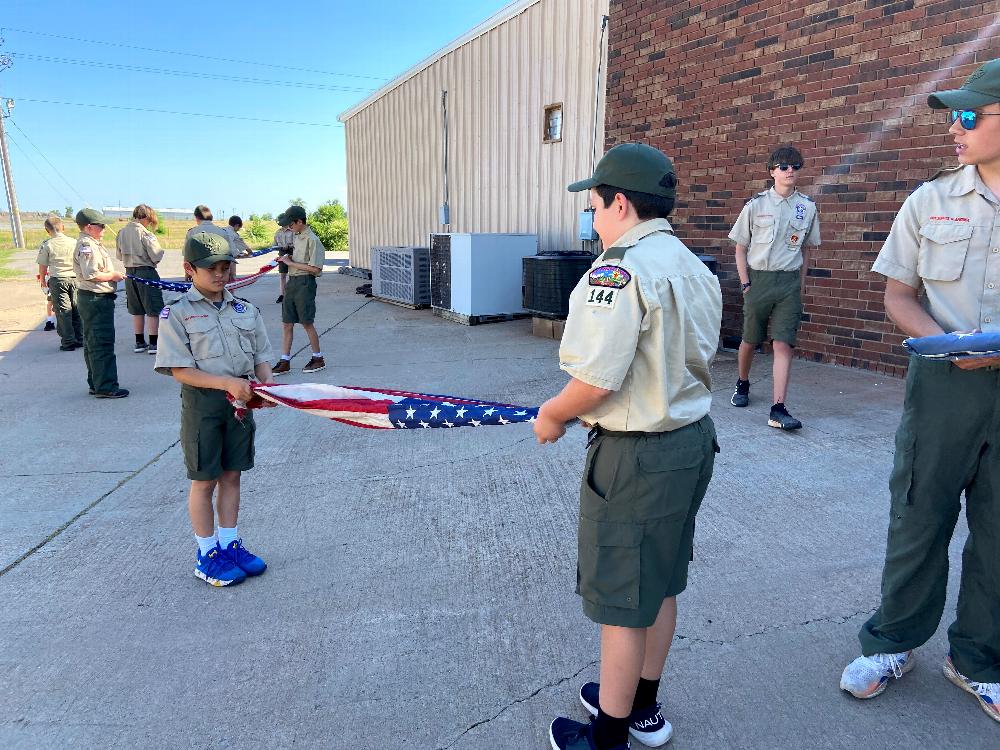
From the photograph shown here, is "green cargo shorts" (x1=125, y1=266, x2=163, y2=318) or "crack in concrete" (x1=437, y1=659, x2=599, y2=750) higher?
"green cargo shorts" (x1=125, y1=266, x2=163, y2=318)

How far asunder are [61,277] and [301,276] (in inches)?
159

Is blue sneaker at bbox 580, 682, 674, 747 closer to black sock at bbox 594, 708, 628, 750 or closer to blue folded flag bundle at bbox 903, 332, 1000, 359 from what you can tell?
black sock at bbox 594, 708, 628, 750

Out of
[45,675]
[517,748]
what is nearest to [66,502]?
[45,675]

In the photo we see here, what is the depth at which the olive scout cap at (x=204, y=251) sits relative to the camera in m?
2.94

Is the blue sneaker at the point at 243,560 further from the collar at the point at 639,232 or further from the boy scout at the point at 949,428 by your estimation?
the boy scout at the point at 949,428

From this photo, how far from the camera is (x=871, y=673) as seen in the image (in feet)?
7.50

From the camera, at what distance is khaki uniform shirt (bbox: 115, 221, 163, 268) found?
26.3 feet

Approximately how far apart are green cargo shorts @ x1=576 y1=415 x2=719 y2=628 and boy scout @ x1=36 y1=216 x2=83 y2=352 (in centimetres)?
917

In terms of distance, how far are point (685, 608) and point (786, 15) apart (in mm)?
6378

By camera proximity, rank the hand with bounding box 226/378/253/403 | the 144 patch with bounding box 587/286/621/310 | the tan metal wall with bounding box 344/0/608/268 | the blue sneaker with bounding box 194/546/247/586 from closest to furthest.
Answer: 1. the 144 patch with bounding box 587/286/621/310
2. the hand with bounding box 226/378/253/403
3. the blue sneaker with bounding box 194/546/247/586
4. the tan metal wall with bounding box 344/0/608/268

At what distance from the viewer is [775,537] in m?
3.38

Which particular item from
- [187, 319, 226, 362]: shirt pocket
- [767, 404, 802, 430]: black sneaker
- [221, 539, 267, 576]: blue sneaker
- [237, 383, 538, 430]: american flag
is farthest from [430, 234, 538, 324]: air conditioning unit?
[237, 383, 538, 430]: american flag

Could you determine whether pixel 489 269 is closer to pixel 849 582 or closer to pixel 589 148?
pixel 589 148

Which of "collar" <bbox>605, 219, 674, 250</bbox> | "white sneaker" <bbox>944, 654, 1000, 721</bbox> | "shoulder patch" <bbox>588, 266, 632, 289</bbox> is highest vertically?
"collar" <bbox>605, 219, 674, 250</bbox>
